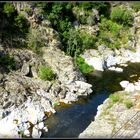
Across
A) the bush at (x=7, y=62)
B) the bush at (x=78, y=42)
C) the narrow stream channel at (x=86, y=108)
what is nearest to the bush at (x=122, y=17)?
the bush at (x=78, y=42)

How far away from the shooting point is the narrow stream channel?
38984 mm

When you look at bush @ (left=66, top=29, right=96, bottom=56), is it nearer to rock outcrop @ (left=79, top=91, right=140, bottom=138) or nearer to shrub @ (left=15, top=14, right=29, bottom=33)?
shrub @ (left=15, top=14, right=29, bottom=33)

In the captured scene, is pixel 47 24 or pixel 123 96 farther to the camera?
pixel 47 24

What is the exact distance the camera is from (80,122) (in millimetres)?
40781

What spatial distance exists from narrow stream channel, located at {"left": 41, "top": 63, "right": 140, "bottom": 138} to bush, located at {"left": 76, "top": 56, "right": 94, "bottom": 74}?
2.83 ft

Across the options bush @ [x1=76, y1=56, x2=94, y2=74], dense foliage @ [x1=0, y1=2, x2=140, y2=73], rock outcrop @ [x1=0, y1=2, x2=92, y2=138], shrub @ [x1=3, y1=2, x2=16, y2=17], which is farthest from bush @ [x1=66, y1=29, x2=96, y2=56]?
shrub @ [x1=3, y1=2, x2=16, y2=17]

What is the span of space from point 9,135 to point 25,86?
26.9 ft

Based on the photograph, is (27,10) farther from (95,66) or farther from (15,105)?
(15,105)

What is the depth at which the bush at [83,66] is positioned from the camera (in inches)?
2182

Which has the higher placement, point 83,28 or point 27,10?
point 27,10

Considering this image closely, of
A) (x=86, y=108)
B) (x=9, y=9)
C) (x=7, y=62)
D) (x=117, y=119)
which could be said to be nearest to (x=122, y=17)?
(x=9, y=9)

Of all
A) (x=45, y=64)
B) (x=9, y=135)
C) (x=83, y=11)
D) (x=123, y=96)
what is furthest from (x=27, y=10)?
(x=9, y=135)

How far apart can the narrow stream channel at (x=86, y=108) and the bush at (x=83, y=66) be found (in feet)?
2.83

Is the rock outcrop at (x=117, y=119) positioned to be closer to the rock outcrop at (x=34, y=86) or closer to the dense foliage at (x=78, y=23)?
the rock outcrop at (x=34, y=86)
